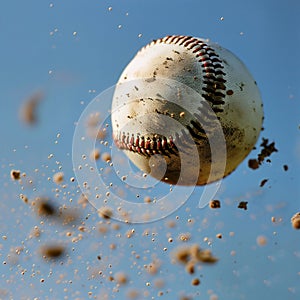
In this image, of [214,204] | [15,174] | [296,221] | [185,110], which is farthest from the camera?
[15,174]

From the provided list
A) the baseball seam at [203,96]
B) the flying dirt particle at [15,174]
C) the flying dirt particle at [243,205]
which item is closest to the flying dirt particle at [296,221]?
the flying dirt particle at [243,205]

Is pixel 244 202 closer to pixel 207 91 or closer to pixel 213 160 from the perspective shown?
pixel 213 160

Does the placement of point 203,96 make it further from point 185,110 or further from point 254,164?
point 254,164

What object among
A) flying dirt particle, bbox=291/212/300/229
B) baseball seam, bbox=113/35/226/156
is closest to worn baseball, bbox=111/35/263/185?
baseball seam, bbox=113/35/226/156

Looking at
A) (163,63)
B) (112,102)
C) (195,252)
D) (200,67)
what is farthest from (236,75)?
(195,252)

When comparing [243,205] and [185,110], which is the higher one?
[185,110]

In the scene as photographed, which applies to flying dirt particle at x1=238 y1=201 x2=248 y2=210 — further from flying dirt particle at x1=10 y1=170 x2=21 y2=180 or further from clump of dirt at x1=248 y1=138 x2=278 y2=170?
flying dirt particle at x1=10 y1=170 x2=21 y2=180

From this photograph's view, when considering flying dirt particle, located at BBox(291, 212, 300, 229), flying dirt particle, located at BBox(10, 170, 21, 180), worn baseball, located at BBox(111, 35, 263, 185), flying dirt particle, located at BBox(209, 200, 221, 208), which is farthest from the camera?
flying dirt particle, located at BBox(10, 170, 21, 180)

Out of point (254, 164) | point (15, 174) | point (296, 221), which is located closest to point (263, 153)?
point (254, 164)
